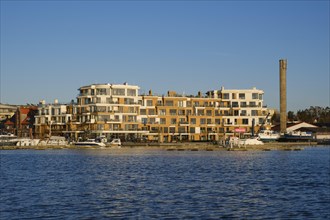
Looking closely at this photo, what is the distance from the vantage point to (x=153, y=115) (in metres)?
155

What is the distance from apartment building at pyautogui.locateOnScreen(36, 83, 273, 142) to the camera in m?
148

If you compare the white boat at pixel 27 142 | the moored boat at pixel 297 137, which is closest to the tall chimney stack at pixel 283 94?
the moored boat at pixel 297 137

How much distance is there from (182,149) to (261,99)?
47.3 metres

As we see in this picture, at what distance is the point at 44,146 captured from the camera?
13938cm

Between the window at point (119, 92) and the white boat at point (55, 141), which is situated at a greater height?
the window at point (119, 92)

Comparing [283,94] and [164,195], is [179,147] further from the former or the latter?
[164,195]

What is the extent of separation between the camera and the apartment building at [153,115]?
14800 centimetres

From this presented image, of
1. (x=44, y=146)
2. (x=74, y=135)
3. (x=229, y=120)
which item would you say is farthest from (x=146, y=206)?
(x=229, y=120)

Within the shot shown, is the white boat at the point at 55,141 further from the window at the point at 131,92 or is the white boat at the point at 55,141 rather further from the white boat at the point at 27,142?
the window at the point at 131,92

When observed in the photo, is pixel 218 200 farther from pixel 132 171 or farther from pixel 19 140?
pixel 19 140

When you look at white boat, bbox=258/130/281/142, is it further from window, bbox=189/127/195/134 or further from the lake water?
the lake water

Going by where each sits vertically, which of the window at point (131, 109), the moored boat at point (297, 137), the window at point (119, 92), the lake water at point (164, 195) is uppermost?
the window at point (119, 92)

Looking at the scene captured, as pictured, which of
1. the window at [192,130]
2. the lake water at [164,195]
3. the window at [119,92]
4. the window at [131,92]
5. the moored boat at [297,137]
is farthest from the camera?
the window at [192,130]

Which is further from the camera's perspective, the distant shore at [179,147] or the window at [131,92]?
the window at [131,92]
